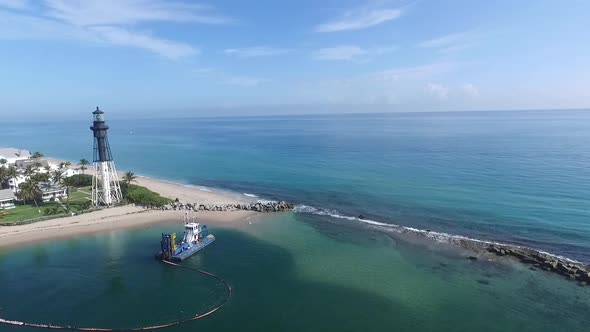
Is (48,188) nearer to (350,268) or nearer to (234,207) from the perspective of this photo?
(234,207)

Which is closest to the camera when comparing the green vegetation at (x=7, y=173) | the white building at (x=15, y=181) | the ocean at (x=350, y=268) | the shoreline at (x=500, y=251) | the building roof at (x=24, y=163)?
the ocean at (x=350, y=268)

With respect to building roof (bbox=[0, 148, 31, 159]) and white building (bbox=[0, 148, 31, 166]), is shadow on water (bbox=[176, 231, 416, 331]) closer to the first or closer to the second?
white building (bbox=[0, 148, 31, 166])

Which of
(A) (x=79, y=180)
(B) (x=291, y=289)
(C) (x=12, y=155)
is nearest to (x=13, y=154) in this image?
(C) (x=12, y=155)

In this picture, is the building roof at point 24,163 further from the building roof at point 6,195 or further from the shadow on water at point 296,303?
the shadow on water at point 296,303

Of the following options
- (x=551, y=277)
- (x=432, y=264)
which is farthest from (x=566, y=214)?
(x=432, y=264)

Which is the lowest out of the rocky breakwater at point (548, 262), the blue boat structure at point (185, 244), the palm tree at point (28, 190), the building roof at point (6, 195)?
the blue boat structure at point (185, 244)

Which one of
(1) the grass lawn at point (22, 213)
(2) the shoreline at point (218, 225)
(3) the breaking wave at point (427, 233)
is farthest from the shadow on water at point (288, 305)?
(1) the grass lawn at point (22, 213)

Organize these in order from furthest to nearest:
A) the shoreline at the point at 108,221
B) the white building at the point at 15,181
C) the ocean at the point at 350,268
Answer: the white building at the point at 15,181 < the shoreline at the point at 108,221 < the ocean at the point at 350,268
